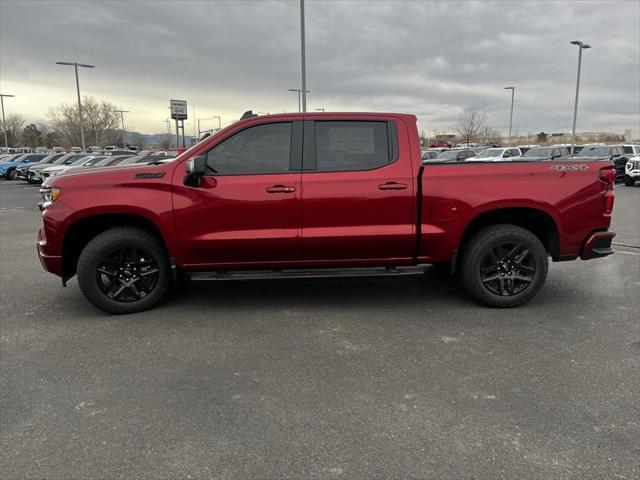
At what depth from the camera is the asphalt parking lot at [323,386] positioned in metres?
2.58

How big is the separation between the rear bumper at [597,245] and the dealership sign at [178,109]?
43.0 metres

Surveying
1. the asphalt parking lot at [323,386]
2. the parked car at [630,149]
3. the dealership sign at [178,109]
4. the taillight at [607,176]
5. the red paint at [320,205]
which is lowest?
the asphalt parking lot at [323,386]

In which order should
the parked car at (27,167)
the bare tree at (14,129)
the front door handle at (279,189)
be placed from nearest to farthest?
the front door handle at (279,189), the parked car at (27,167), the bare tree at (14,129)

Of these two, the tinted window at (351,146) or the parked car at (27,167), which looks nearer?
the tinted window at (351,146)

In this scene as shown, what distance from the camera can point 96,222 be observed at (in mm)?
4867

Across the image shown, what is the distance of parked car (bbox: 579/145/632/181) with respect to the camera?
23.2 m

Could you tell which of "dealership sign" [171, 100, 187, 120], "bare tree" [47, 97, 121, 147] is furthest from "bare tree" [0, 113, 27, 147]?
"dealership sign" [171, 100, 187, 120]

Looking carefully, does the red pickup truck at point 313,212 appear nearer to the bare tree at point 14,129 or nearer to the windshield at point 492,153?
the windshield at point 492,153

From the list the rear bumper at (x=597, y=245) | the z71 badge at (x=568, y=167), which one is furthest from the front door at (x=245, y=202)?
the rear bumper at (x=597, y=245)

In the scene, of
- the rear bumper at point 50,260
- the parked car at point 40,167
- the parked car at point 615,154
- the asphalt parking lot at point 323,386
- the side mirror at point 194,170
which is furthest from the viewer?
the parked car at point 40,167

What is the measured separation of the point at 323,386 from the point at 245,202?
1980 mm

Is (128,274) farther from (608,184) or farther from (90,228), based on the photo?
(608,184)

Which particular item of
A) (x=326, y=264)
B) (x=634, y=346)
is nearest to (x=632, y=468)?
(x=634, y=346)

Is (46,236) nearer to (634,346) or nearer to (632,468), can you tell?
(632,468)
